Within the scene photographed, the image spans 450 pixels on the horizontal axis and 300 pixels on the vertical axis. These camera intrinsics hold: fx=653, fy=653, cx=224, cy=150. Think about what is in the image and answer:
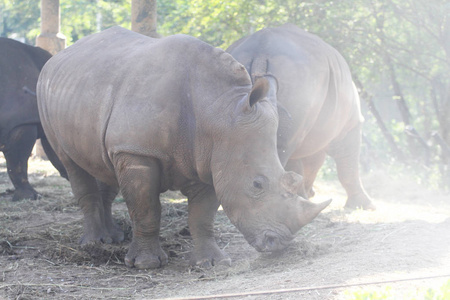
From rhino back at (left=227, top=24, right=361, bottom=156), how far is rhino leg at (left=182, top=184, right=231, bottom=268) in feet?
3.08

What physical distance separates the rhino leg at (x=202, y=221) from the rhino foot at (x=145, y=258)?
0.26 metres

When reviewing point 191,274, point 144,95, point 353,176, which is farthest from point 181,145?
point 353,176

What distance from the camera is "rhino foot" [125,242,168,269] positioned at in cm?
533

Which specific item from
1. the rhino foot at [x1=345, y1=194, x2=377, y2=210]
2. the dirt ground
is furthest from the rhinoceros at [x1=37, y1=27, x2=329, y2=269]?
the rhino foot at [x1=345, y1=194, x2=377, y2=210]

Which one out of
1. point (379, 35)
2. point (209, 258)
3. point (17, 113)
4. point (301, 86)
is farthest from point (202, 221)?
point (379, 35)

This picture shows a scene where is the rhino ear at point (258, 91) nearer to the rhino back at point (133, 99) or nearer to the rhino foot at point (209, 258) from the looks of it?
the rhino back at point (133, 99)

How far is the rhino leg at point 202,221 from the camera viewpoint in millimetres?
5430

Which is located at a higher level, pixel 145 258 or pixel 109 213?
pixel 145 258

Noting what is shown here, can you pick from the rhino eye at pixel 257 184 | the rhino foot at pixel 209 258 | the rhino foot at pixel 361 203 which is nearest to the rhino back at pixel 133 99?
the rhino eye at pixel 257 184

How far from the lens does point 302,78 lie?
6.35 metres

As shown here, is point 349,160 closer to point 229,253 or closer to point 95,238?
point 229,253

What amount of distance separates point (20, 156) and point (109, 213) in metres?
2.66

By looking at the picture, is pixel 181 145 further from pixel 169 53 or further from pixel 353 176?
pixel 353 176

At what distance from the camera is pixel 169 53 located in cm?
532
